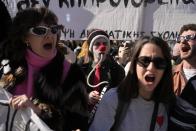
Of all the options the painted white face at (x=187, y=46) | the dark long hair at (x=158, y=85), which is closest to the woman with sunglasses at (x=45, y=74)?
the dark long hair at (x=158, y=85)

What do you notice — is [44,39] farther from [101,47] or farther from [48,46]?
[101,47]

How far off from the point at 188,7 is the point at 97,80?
1.01 m

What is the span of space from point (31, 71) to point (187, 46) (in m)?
1.44

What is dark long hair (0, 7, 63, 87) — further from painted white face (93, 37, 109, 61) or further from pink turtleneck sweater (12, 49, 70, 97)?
painted white face (93, 37, 109, 61)

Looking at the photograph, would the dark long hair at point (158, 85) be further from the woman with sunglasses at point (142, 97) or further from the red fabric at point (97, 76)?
the red fabric at point (97, 76)

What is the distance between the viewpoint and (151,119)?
288cm

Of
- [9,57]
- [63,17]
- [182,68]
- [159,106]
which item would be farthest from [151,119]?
[63,17]

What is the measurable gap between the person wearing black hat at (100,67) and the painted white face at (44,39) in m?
0.92

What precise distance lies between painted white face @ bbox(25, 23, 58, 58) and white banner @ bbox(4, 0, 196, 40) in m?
0.92

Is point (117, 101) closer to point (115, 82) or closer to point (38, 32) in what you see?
point (38, 32)

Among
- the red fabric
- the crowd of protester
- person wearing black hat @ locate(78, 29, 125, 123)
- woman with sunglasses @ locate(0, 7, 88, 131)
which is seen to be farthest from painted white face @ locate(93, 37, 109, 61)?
woman with sunglasses @ locate(0, 7, 88, 131)

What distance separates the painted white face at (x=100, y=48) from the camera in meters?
4.39

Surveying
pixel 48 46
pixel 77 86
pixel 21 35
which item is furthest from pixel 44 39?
pixel 77 86

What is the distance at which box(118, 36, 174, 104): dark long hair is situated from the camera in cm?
290
